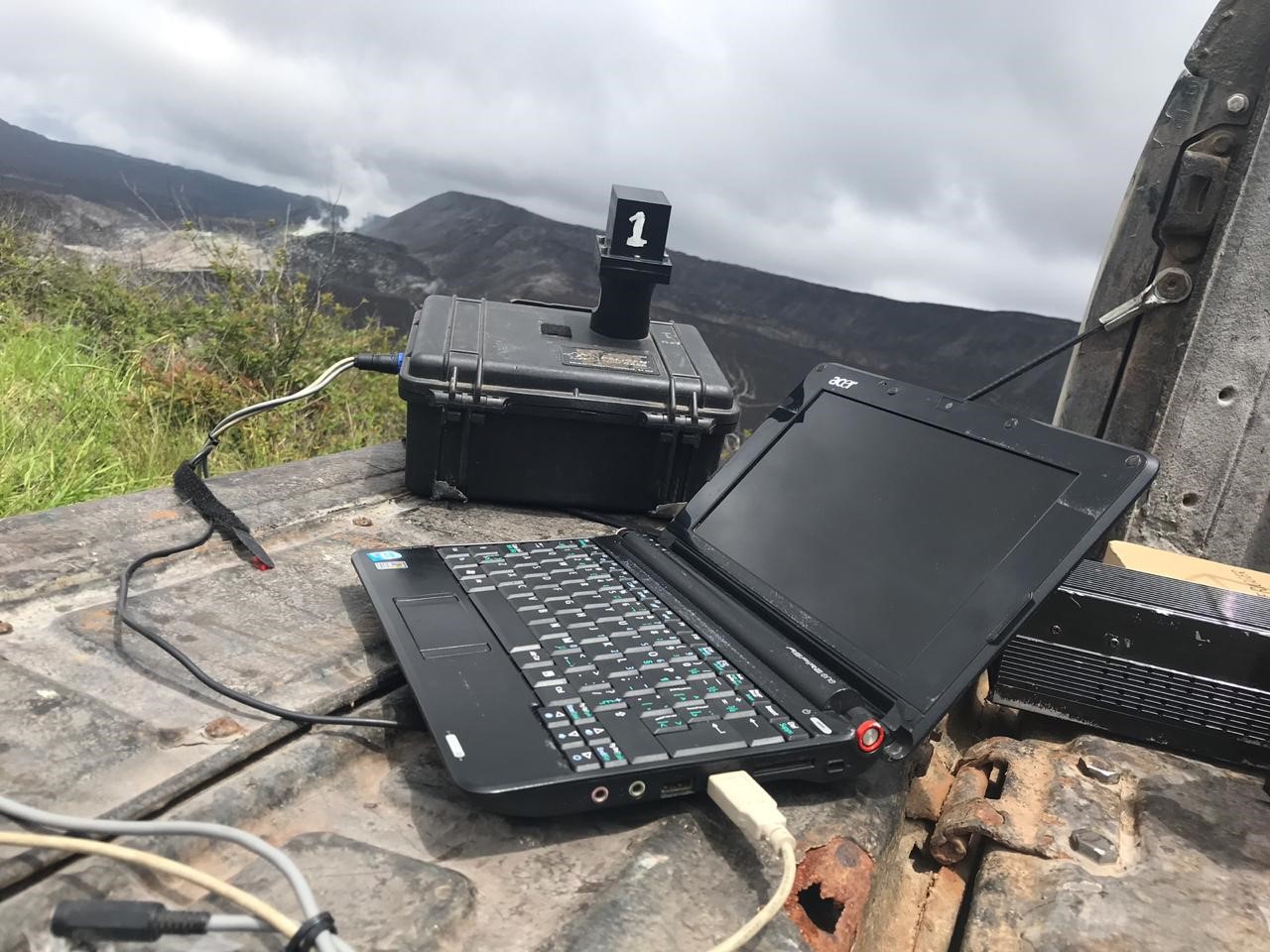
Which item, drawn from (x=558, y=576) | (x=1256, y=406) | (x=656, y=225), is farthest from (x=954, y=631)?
(x=1256, y=406)

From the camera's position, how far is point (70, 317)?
551 cm

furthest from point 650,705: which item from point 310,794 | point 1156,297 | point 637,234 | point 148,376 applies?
point 148,376

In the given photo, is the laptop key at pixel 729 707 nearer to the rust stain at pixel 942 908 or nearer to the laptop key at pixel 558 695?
the laptop key at pixel 558 695

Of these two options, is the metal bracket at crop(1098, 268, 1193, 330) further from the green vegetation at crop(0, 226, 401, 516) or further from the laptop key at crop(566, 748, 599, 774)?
the green vegetation at crop(0, 226, 401, 516)

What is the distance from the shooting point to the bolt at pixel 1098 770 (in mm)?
1079

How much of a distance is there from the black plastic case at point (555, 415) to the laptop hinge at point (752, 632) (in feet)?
1.12

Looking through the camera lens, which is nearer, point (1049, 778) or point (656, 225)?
point (1049, 778)

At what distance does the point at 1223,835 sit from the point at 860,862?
0.46m

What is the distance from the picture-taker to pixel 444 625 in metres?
1.09

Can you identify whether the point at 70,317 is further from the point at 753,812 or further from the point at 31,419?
the point at 753,812

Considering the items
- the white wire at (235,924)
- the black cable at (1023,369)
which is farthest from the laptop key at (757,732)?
the black cable at (1023,369)

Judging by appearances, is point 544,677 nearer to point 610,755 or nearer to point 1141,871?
point 610,755

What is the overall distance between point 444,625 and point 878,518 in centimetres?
60

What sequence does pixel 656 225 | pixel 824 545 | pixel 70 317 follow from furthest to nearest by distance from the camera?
pixel 70 317 → pixel 656 225 → pixel 824 545
